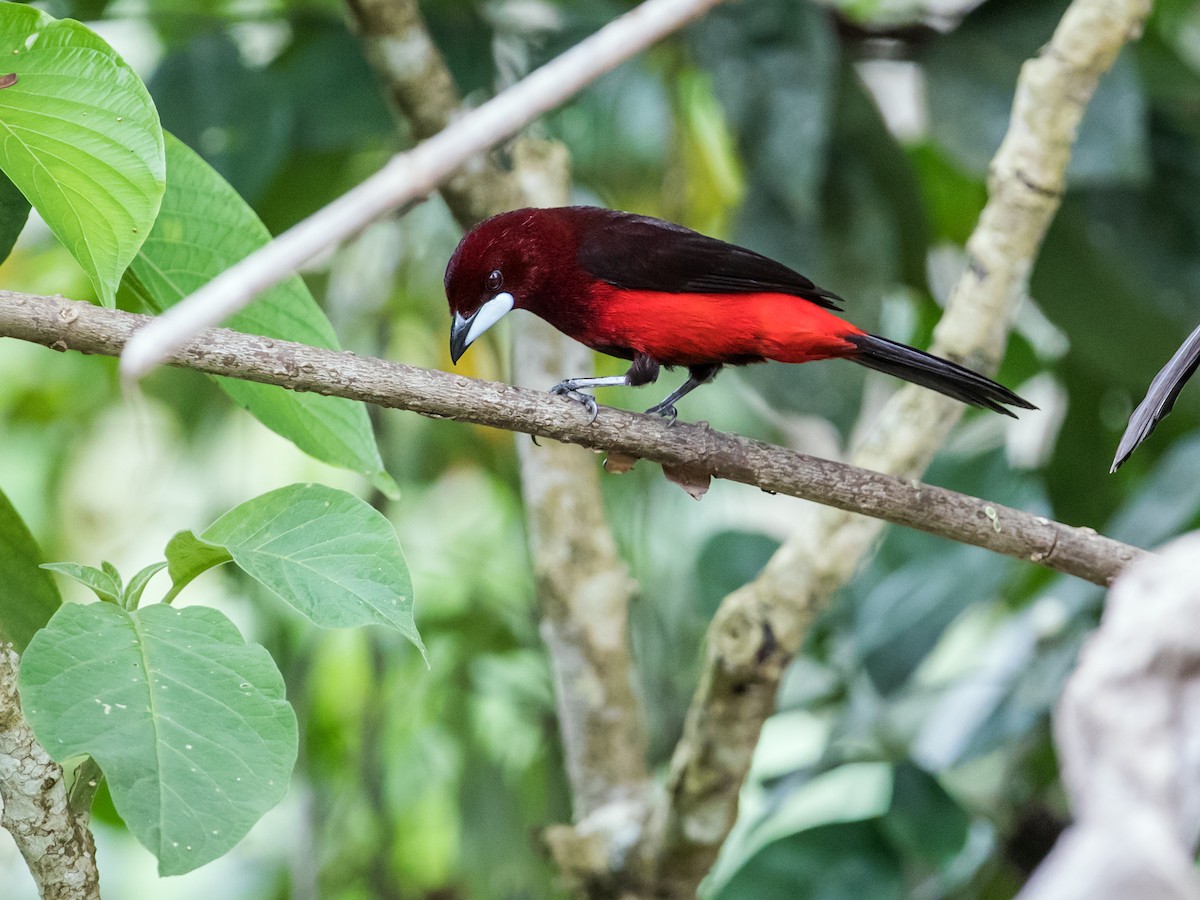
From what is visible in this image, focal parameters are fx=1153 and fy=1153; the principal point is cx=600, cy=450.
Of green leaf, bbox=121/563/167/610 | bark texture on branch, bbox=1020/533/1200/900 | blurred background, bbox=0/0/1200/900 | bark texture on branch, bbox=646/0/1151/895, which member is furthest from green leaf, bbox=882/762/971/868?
bark texture on branch, bbox=1020/533/1200/900

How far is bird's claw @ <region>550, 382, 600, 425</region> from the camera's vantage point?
131cm

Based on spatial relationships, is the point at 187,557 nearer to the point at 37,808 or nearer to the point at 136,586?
the point at 136,586

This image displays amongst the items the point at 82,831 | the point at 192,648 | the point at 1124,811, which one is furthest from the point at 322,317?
the point at 1124,811

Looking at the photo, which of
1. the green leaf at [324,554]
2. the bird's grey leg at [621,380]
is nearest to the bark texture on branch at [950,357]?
the bird's grey leg at [621,380]

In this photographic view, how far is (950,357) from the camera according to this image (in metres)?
2.00

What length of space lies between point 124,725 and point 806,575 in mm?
1186

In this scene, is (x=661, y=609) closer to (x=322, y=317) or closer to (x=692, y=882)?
(x=692, y=882)

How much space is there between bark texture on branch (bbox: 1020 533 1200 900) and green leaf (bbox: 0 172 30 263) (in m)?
1.22

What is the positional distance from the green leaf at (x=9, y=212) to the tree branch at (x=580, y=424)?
0.23 meters

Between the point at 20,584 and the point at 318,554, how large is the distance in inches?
15.5

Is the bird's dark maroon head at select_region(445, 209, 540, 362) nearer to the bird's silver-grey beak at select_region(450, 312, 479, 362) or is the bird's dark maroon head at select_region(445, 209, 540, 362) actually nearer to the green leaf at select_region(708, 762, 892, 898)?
the bird's silver-grey beak at select_region(450, 312, 479, 362)

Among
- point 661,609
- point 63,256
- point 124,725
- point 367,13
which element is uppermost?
Answer: point 367,13

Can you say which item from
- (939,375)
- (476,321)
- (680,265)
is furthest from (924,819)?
(476,321)

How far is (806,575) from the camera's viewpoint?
189 cm
